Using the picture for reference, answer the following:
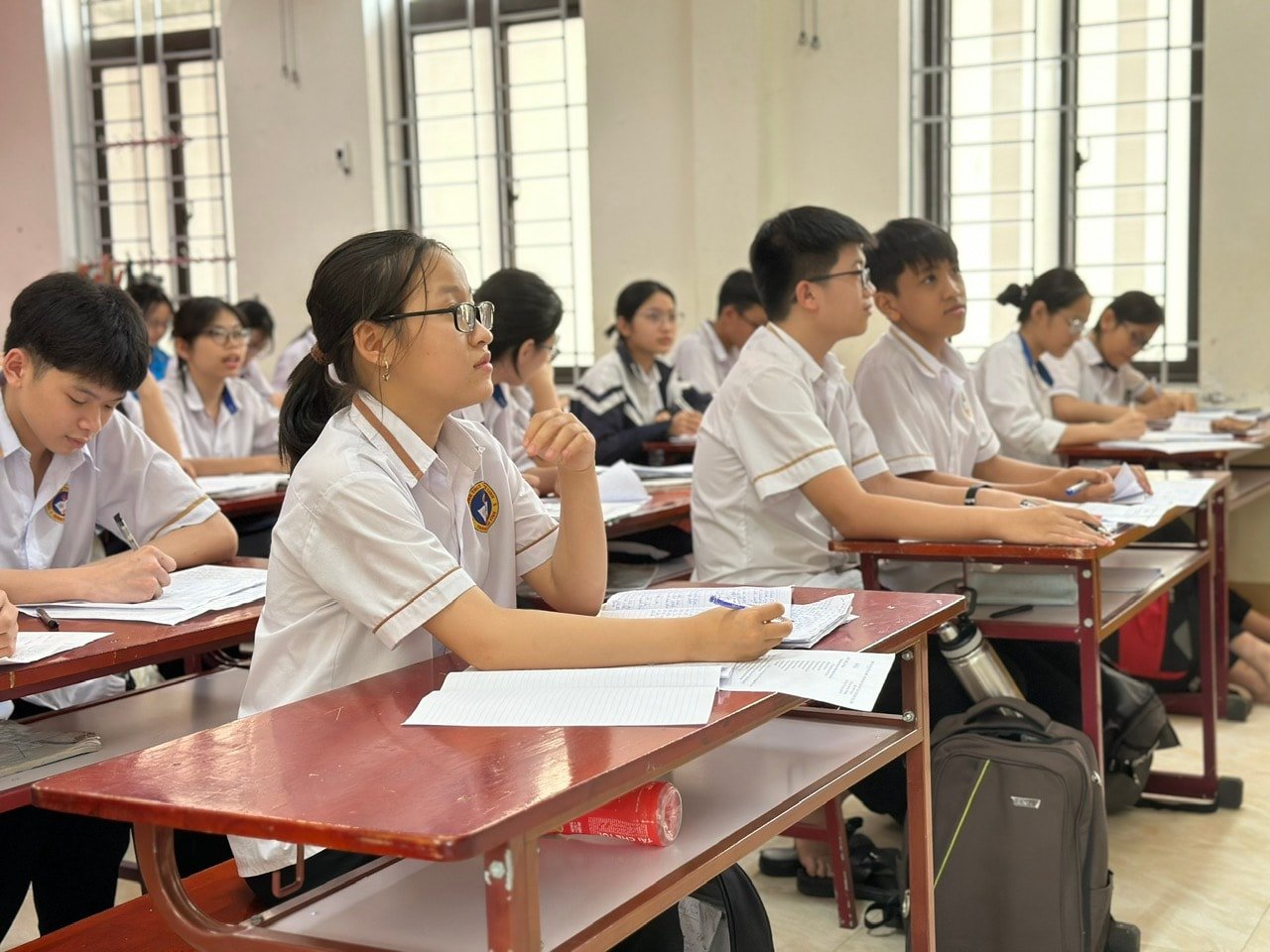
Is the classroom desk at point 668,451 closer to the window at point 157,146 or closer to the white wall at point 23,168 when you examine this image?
the window at point 157,146

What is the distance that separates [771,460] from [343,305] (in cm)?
102

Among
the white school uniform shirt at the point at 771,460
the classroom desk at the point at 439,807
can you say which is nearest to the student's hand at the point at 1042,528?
the white school uniform shirt at the point at 771,460

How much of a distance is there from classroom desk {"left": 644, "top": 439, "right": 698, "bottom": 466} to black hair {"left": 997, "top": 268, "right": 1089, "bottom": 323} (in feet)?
3.83

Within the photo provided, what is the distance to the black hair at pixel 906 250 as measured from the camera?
2.81m

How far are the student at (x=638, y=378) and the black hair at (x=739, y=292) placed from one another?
1.07ft

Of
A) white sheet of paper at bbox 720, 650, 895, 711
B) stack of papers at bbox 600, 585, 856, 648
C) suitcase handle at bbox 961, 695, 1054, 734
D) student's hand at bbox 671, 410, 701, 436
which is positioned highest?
white sheet of paper at bbox 720, 650, 895, 711

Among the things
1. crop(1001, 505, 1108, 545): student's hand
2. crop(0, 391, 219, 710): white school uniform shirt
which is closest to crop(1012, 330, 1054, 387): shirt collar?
crop(1001, 505, 1108, 545): student's hand

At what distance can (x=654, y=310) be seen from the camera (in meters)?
4.95

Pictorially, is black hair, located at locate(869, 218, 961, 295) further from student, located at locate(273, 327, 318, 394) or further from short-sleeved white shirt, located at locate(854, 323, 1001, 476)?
student, located at locate(273, 327, 318, 394)

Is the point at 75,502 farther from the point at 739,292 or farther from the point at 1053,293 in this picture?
the point at 739,292

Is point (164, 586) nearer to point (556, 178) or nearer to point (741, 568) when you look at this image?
point (741, 568)

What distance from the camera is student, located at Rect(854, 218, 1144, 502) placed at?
2789 millimetres

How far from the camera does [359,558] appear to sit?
142 cm

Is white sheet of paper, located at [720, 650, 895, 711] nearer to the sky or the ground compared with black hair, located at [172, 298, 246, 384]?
nearer to the ground
